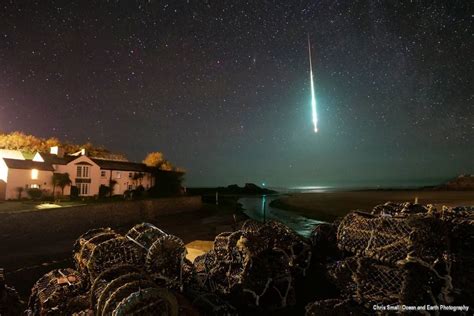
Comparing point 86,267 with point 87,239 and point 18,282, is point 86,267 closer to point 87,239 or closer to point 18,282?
point 87,239

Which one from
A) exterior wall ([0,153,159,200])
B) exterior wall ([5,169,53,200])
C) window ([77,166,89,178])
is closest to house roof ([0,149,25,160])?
exterior wall ([0,153,159,200])

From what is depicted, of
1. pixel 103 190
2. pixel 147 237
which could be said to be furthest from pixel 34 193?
pixel 147 237

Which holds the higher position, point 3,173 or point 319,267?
point 3,173

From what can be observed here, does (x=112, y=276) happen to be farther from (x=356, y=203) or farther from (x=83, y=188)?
(x=356, y=203)

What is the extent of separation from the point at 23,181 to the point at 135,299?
33895mm

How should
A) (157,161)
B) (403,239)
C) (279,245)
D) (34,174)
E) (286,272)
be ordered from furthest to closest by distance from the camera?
(157,161)
(34,174)
(279,245)
(286,272)
(403,239)

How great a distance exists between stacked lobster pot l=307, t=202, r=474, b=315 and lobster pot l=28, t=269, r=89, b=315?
4.15 m

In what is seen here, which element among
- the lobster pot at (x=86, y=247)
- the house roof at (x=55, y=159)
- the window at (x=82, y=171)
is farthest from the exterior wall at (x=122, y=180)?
the lobster pot at (x=86, y=247)

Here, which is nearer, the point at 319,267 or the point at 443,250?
the point at 443,250

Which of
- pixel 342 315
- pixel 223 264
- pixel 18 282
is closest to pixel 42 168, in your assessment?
pixel 18 282

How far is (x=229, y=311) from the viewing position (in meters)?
4.89

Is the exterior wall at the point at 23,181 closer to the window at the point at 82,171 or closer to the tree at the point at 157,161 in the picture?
the window at the point at 82,171

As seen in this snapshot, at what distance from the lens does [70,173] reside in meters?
36.9

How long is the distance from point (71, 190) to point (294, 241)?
3580 cm
